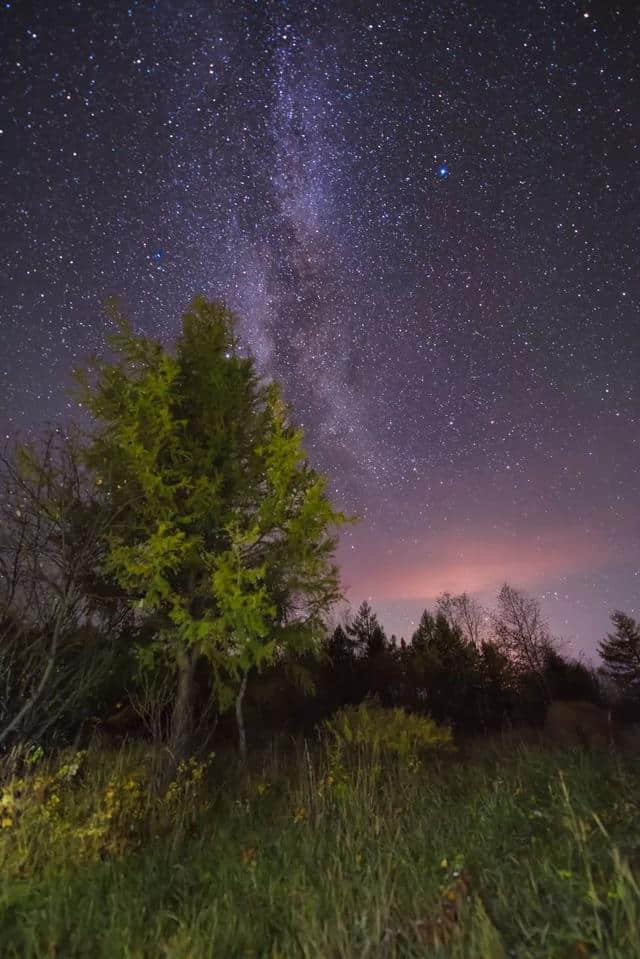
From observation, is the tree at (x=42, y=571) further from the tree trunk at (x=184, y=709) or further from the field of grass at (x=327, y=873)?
the tree trunk at (x=184, y=709)

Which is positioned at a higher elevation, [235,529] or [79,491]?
[235,529]

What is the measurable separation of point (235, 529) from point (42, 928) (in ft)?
20.7

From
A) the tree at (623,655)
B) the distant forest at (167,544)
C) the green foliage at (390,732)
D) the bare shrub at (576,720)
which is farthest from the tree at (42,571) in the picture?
the tree at (623,655)

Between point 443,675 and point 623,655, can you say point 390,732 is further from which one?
point 623,655

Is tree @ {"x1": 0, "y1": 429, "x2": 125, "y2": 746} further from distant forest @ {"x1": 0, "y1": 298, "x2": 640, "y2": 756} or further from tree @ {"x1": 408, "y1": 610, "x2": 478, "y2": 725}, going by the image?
tree @ {"x1": 408, "y1": 610, "x2": 478, "y2": 725}

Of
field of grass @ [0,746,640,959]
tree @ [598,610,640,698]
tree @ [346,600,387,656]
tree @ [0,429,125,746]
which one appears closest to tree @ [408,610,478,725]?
tree @ [346,600,387,656]

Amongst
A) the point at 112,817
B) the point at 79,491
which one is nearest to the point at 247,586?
the point at 79,491

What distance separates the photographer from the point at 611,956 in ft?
6.28

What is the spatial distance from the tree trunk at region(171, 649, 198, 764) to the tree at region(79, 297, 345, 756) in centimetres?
2

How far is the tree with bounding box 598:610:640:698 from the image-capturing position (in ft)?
124

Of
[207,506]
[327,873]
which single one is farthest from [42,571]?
[327,873]

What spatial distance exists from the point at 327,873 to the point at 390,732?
6050 millimetres

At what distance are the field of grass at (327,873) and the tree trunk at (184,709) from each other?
2214 mm

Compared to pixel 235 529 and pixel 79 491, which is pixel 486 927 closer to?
pixel 79 491
